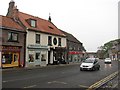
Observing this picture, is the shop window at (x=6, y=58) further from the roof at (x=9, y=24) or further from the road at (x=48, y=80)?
the road at (x=48, y=80)

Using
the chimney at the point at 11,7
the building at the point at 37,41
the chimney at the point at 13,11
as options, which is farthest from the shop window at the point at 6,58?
the chimney at the point at 11,7

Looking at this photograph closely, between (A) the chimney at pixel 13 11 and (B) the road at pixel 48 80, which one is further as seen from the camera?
(A) the chimney at pixel 13 11

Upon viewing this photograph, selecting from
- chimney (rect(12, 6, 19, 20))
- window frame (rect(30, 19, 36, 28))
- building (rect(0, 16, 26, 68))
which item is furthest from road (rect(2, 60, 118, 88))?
window frame (rect(30, 19, 36, 28))

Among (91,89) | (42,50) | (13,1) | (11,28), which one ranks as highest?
(13,1)

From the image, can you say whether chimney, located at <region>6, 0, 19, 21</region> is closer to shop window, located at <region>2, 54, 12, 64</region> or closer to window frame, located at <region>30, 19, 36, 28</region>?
window frame, located at <region>30, 19, 36, 28</region>

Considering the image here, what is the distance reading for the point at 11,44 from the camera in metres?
32.9

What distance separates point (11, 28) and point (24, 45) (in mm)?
3956

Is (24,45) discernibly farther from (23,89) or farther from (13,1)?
(23,89)

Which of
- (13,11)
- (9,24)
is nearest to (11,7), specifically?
(13,11)

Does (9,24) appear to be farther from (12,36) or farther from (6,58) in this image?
(6,58)

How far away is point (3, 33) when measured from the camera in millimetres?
31562

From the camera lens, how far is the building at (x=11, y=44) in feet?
103

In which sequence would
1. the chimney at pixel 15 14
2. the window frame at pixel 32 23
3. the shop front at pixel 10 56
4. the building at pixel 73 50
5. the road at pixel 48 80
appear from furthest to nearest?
the building at pixel 73 50 → the window frame at pixel 32 23 → the chimney at pixel 15 14 → the shop front at pixel 10 56 → the road at pixel 48 80

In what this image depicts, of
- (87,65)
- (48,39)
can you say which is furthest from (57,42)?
(87,65)
